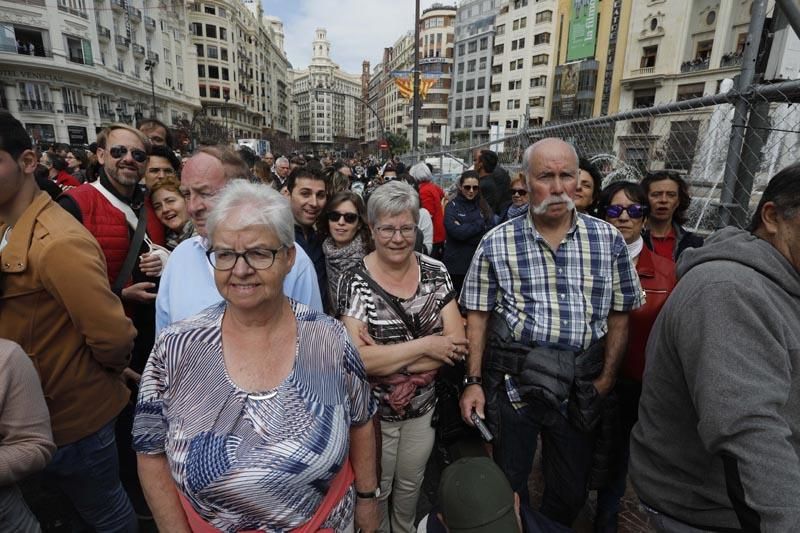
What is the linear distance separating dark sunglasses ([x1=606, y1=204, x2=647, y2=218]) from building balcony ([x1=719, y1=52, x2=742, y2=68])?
3772 cm

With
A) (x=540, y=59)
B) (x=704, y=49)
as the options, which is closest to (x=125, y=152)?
(x=704, y=49)

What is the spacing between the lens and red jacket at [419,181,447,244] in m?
6.26

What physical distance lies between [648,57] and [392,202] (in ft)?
146

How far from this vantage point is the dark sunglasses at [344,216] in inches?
127

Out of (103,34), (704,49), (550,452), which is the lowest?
(550,452)

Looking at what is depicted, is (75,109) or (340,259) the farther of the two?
(75,109)

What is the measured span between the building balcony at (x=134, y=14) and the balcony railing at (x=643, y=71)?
50161 mm

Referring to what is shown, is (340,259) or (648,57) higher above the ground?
(648,57)

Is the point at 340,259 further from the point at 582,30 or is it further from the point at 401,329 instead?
the point at 582,30

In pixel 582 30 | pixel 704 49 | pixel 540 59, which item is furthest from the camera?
pixel 540 59

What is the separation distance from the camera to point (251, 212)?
1.53 metres

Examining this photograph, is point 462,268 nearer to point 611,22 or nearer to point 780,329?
point 780,329

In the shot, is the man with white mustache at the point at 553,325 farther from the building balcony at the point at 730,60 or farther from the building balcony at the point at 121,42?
the building balcony at the point at 121,42

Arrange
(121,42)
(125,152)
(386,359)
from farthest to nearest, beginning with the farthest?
(121,42), (125,152), (386,359)
